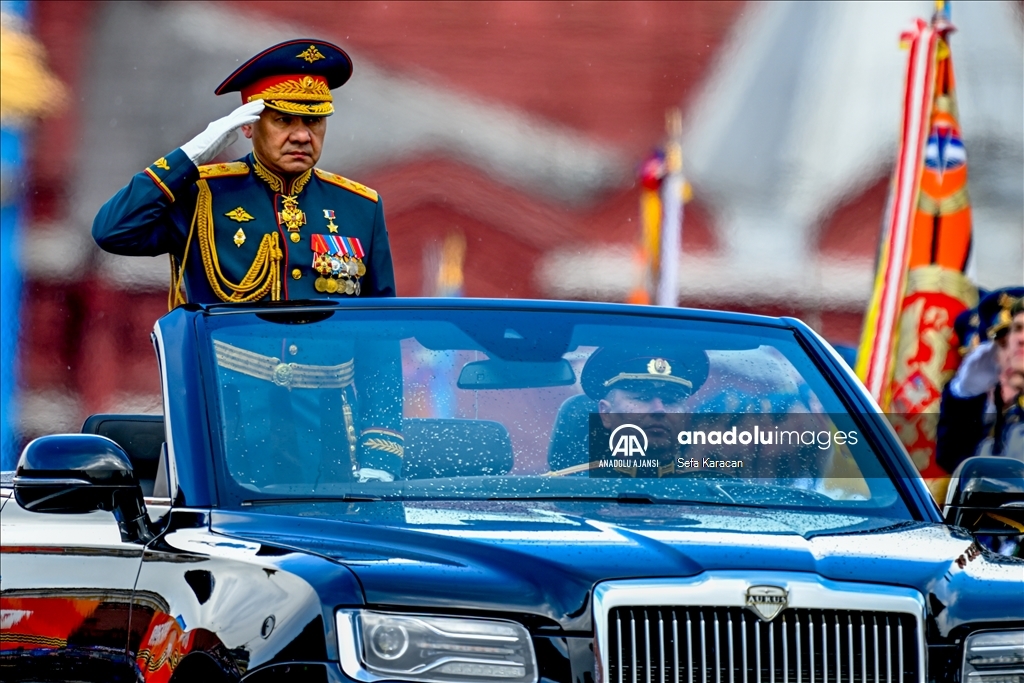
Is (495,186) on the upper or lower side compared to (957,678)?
upper

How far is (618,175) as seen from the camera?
884 cm

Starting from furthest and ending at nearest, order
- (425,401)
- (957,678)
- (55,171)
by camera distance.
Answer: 1. (55,171)
2. (425,401)
3. (957,678)

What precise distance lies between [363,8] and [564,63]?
890 mm

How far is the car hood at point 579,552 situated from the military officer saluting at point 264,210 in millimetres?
1778

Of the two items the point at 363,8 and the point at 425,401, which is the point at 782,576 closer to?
the point at 425,401

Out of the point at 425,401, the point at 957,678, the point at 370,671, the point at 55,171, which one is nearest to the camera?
the point at 370,671

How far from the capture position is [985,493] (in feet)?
12.9

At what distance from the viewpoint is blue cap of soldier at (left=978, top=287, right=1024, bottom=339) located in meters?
8.34

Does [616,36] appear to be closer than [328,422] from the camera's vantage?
No

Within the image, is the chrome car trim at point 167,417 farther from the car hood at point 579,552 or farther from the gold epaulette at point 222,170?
the gold epaulette at point 222,170

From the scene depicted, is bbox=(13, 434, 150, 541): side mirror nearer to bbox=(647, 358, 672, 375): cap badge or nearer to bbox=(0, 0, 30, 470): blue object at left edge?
bbox=(647, 358, 672, 375): cap badge

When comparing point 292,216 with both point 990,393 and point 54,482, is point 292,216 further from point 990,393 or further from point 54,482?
point 990,393

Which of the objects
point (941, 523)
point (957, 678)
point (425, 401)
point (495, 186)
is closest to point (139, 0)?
point (495, 186)

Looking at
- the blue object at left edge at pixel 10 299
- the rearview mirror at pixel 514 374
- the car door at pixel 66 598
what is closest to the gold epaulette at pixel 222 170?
the rearview mirror at pixel 514 374
